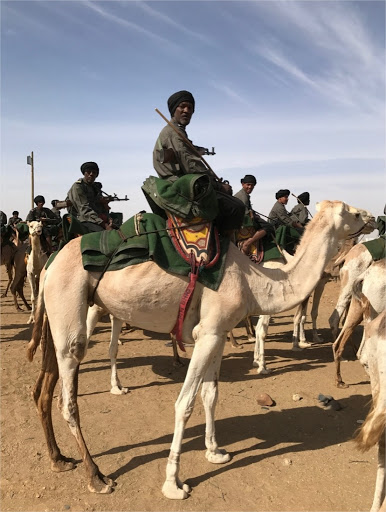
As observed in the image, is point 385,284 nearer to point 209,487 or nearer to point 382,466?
point 382,466

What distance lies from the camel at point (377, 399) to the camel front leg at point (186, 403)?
1516mm

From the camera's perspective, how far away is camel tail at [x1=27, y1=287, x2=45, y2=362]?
16.6 feet

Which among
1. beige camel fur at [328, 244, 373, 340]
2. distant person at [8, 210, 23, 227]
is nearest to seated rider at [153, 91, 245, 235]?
beige camel fur at [328, 244, 373, 340]

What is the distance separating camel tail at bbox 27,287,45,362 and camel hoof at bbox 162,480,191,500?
217cm

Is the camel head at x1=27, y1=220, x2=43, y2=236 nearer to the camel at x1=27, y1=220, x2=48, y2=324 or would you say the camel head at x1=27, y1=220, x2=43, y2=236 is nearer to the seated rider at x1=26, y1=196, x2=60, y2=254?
the camel at x1=27, y1=220, x2=48, y2=324

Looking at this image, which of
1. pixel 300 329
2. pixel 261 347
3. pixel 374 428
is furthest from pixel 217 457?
pixel 300 329

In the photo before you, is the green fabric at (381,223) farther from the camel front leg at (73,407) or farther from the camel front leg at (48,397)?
the camel front leg at (48,397)

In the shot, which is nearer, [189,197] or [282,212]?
[189,197]

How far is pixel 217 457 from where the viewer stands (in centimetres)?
485

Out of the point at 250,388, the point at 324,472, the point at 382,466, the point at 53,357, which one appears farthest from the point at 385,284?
the point at 53,357

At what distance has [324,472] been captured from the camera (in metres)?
4.62

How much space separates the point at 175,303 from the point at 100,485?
200 cm

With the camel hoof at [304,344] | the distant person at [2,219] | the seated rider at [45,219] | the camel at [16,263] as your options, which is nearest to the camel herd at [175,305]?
the camel hoof at [304,344]

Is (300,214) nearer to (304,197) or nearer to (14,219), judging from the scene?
(304,197)
